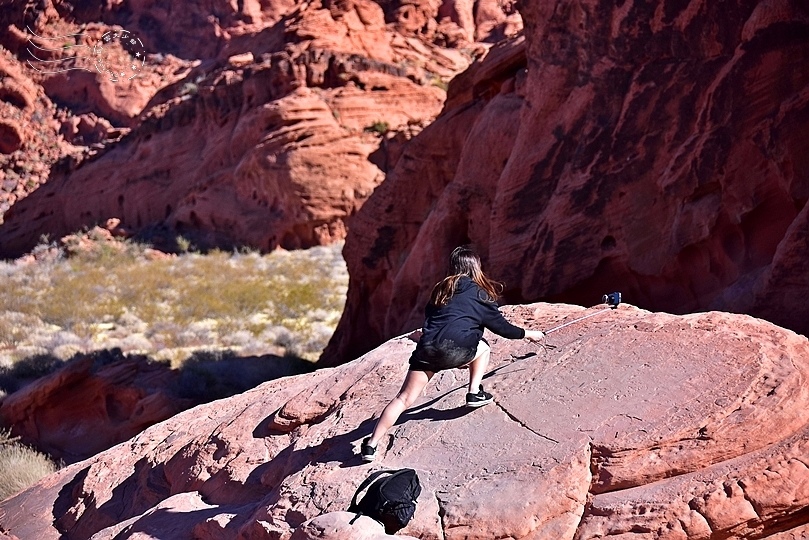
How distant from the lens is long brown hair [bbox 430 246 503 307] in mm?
4254

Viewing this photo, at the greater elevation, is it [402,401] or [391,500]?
[402,401]

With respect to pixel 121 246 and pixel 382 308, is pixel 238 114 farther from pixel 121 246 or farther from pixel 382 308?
pixel 382 308

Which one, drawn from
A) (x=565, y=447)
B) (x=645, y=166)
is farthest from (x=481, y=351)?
(x=645, y=166)

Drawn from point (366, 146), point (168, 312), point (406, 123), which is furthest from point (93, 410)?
point (406, 123)

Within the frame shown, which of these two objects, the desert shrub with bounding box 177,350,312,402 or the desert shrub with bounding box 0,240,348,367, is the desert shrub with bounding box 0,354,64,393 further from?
the desert shrub with bounding box 177,350,312,402

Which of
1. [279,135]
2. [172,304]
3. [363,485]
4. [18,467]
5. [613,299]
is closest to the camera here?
[363,485]

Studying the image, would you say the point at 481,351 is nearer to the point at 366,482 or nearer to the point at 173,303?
the point at 366,482

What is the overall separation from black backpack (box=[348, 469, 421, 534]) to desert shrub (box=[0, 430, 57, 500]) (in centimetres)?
570

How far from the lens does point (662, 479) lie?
3.61 meters

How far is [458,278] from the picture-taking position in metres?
4.28

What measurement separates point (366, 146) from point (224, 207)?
4860 mm

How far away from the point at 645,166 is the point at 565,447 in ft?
14.3

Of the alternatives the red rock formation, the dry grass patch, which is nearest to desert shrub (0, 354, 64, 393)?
the dry grass patch

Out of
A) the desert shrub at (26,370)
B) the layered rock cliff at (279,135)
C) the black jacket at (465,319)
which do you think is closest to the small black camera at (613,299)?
the black jacket at (465,319)
